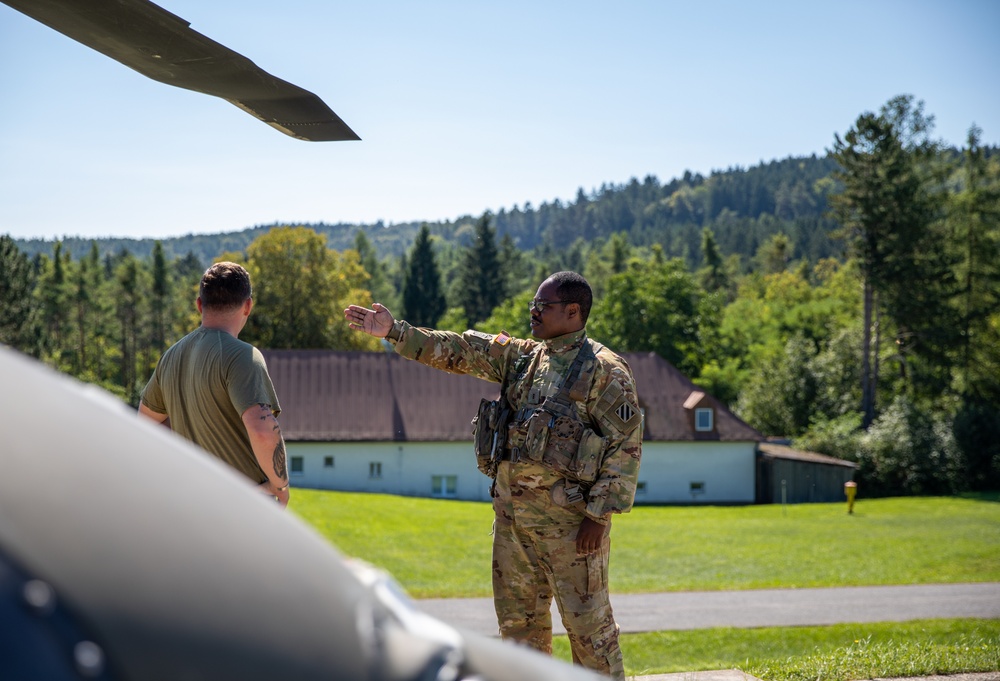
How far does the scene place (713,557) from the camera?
24.2 meters

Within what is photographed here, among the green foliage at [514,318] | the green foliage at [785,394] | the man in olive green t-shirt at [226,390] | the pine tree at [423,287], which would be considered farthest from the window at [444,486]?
the pine tree at [423,287]

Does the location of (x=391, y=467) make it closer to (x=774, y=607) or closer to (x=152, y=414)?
(x=774, y=607)

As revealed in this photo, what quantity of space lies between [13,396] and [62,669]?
0.37m

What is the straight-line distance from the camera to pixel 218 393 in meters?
4.14

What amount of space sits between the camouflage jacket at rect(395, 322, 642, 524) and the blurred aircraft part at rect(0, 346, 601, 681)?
3.47 metres

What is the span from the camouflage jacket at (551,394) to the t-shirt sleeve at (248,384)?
102 centimetres

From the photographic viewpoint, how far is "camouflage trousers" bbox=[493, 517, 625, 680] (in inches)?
186

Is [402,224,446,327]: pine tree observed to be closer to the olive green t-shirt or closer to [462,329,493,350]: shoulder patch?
[462,329,493,350]: shoulder patch

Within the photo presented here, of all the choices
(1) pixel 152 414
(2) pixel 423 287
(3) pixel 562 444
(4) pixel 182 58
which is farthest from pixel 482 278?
(4) pixel 182 58

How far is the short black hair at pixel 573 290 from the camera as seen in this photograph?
5.07 meters

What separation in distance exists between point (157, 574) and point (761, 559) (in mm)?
24149

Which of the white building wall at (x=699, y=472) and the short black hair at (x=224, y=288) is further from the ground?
the short black hair at (x=224, y=288)

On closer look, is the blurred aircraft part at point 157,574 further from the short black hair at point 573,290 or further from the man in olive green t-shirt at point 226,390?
the short black hair at point 573,290

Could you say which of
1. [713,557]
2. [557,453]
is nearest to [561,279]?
[557,453]
